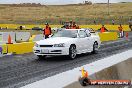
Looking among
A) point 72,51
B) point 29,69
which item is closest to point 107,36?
point 72,51

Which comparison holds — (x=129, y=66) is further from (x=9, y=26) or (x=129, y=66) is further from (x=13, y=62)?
(x=9, y=26)

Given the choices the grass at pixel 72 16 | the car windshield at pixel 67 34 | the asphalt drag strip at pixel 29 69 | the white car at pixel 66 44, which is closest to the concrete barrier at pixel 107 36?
the white car at pixel 66 44

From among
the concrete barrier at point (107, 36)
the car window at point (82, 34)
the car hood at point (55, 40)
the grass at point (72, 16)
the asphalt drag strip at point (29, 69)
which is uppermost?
the grass at point (72, 16)

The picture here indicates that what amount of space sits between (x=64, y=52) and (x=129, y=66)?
6.66 m

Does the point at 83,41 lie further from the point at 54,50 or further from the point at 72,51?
the point at 54,50

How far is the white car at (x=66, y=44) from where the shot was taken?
16906mm

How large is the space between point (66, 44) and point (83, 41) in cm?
179

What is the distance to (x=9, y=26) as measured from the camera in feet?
227

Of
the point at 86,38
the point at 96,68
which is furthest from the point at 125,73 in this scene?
the point at 86,38

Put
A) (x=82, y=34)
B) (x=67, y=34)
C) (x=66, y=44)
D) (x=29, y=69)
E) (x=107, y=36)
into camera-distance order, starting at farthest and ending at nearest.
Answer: (x=107, y=36), (x=82, y=34), (x=67, y=34), (x=66, y=44), (x=29, y=69)

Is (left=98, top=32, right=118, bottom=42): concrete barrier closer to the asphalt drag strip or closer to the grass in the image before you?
the asphalt drag strip

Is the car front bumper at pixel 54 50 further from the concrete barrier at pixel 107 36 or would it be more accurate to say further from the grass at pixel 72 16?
the grass at pixel 72 16

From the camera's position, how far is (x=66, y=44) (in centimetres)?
1703

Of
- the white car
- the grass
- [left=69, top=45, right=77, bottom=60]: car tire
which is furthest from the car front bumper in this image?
the grass
